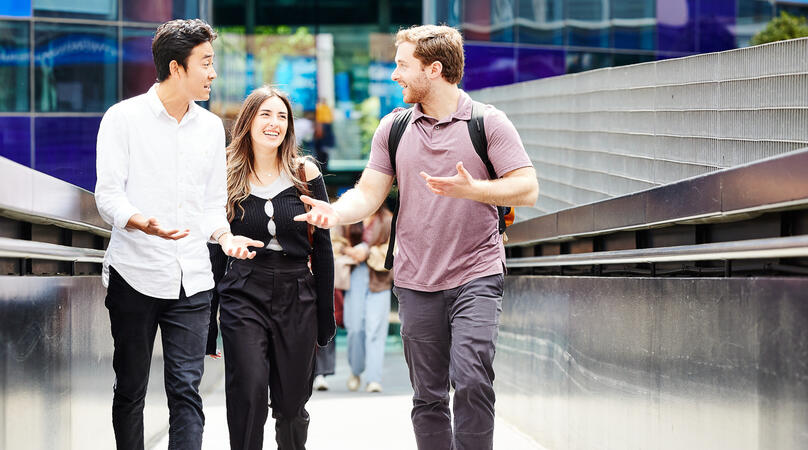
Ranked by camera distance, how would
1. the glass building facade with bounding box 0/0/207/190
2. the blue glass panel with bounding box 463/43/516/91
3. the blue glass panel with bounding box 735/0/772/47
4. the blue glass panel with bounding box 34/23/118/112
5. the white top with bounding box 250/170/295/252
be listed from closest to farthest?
the white top with bounding box 250/170/295/252
the glass building facade with bounding box 0/0/207/190
the blue glass panel with bounding box 34/23/118/112
the blue glass panel with bounding box 463/43/516/91
the blue glass panel with bounding box 735/0/772/47

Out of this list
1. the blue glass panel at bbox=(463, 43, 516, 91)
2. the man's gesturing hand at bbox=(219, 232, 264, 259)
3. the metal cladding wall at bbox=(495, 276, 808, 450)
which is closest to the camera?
the metal cladding wall at bbox=(495, 276, 808, 450)

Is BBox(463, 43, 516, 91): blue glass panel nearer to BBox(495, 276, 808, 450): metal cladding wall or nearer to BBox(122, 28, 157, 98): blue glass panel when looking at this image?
BBox(122, 28, 157, 98): blue glass panel

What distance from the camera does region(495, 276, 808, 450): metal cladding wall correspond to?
11.9 ft

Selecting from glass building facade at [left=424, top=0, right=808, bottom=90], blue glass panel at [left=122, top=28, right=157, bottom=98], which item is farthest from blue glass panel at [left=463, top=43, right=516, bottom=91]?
blue glass panel at [left=122, top=28, right=157, bottom=98]

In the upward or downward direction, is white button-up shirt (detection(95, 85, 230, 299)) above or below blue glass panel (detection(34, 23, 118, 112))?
below

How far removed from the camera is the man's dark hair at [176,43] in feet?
17.5

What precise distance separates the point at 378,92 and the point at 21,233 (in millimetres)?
18362

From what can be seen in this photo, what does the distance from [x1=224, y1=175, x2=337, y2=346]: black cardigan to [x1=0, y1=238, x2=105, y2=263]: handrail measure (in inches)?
29.6

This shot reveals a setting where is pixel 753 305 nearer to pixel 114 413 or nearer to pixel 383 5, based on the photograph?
pixel 114 413

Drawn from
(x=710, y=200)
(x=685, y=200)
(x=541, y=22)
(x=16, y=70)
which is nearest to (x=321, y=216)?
(x=685, y=200)

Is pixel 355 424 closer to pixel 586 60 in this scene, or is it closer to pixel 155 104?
pixel 155 104

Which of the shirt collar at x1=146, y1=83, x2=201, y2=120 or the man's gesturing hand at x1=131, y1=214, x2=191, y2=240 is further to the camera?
the shirt collar at x1=146, y1=83, x2=201, y2=120

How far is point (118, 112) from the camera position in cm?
519

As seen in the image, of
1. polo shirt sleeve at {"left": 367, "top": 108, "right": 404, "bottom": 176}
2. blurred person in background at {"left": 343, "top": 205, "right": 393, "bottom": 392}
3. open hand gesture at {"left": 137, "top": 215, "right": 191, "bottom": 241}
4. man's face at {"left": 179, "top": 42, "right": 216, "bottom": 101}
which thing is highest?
man's face at {"left": 179, "top": 42, "right": 216, "bottom": 101}
